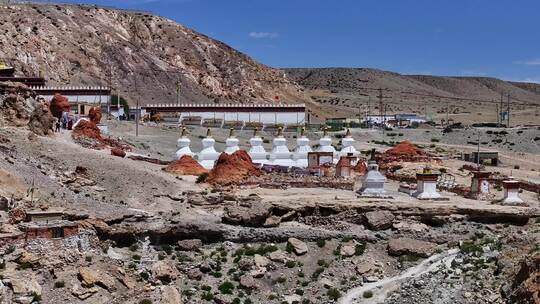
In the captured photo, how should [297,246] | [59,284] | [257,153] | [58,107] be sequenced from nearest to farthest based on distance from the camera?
[59,284]
[297,246]
[257,153]
[58,107]

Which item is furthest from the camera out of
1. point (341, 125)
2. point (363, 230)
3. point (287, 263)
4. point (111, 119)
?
point (341, 125)

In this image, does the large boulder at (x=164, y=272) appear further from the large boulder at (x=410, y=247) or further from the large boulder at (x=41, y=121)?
the large boulder at (x=41, y=121)

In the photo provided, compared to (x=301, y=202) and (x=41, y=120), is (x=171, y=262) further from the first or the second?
(x=41, y=120)

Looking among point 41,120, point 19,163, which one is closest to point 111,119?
point 41,120

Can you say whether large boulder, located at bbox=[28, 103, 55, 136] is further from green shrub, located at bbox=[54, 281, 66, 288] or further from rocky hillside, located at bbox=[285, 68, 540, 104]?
rocky hillside, located at bbox=[285, 68, 540, 104]

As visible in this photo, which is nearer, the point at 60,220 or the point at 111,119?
the point at 60,220

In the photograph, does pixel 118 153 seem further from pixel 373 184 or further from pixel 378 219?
pixel 378 219

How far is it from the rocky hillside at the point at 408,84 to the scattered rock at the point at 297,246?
343 feet

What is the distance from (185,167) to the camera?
28797 millimetres

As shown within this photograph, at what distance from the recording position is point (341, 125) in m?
69.2

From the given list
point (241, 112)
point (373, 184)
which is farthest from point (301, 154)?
point (241, 112)

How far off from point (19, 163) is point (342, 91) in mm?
105002

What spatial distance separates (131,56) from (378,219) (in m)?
62.6

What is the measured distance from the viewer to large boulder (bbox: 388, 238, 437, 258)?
20.5m
